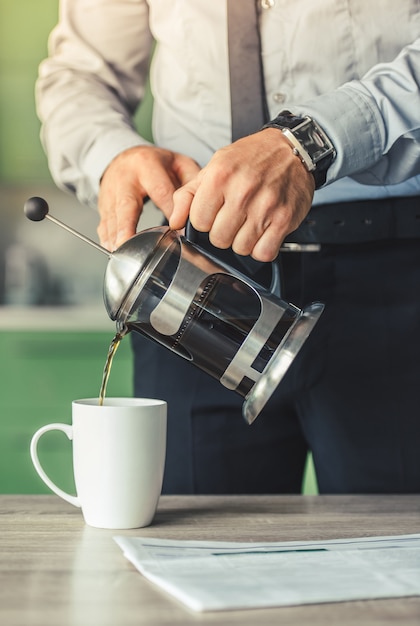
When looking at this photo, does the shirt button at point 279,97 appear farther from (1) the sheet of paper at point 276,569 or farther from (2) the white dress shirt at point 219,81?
(1) the sheet of paper at point 276,569

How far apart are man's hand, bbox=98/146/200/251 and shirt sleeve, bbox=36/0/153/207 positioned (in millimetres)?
99

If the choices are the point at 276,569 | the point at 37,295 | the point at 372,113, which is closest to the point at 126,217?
the point at 372,113

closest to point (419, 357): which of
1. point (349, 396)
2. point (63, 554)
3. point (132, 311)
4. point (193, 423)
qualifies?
point (349, 396)

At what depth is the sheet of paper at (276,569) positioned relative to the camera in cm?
55

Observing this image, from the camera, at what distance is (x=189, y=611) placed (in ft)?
1.74

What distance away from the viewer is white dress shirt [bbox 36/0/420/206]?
94 centimetres

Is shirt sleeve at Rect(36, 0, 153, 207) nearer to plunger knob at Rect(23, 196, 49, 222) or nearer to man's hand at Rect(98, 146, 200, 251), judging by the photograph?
man's hand at Rect(98, 146, 200, 251)

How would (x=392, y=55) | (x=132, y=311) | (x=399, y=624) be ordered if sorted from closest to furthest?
(x=399, y=624) → (x=132, y=311) → (x=392, y=55)

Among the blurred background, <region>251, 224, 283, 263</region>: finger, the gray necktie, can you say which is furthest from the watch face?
the blurred background

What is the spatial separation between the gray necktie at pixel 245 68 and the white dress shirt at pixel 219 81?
18 millimetres

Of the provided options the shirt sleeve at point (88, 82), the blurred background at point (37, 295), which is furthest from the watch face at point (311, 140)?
the blurred background at point (37, 295)

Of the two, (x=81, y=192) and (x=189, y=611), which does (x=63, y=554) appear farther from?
(x=81, y=192)

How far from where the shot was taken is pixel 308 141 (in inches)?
34.8

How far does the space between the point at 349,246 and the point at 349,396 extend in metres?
0.20
